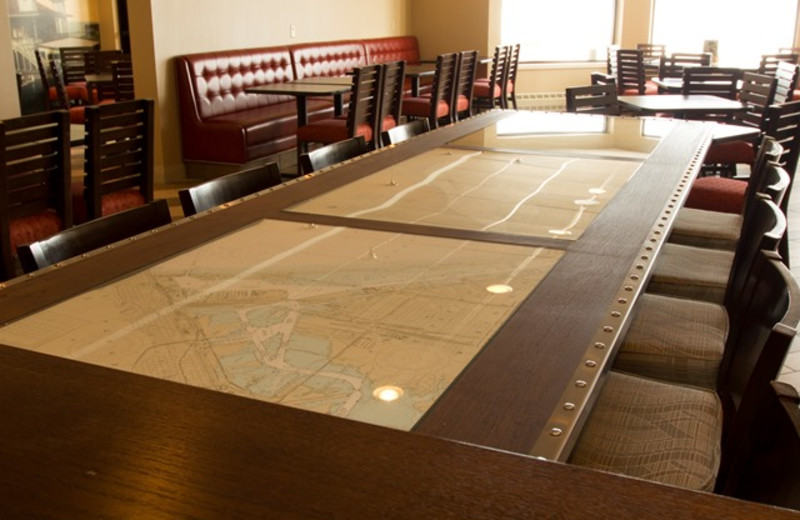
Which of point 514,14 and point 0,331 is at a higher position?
point 514,14

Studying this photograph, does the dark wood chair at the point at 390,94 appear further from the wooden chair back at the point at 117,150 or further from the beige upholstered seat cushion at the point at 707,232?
the beige upholstered seat cushion at the point at 707,232

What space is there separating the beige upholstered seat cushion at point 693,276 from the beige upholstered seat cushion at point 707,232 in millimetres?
292

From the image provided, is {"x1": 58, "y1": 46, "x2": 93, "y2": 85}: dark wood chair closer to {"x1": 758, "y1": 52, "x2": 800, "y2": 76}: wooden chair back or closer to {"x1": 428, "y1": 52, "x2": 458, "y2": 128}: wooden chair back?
{"x1": 428, "y1": 52, "x2": 458, "y2": 128}: wooden chair back

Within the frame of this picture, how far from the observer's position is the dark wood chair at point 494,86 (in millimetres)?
8250

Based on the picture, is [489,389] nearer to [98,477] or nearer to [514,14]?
[98,477]

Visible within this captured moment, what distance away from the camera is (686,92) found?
6879 mm

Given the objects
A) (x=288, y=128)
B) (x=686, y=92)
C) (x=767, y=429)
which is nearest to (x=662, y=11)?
(x=686, y=92)

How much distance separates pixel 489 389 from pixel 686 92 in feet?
20.8

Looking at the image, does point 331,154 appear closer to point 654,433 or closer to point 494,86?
point 654,433

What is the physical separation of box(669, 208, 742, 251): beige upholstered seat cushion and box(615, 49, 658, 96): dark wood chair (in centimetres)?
582

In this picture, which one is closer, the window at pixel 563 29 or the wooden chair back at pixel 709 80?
the wooden chair back at pixel 709 80

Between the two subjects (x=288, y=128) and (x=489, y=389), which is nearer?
(x=489, y=389)

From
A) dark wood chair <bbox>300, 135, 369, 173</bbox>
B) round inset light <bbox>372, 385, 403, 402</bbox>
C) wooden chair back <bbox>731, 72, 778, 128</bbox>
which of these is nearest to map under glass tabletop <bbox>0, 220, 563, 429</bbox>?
round inset light <bbox>372, 385, 403, 402</bbox>

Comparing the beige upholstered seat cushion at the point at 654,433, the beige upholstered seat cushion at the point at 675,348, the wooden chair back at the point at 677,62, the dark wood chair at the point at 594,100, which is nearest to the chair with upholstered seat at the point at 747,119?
the dark wood chair at the point at 594,100
